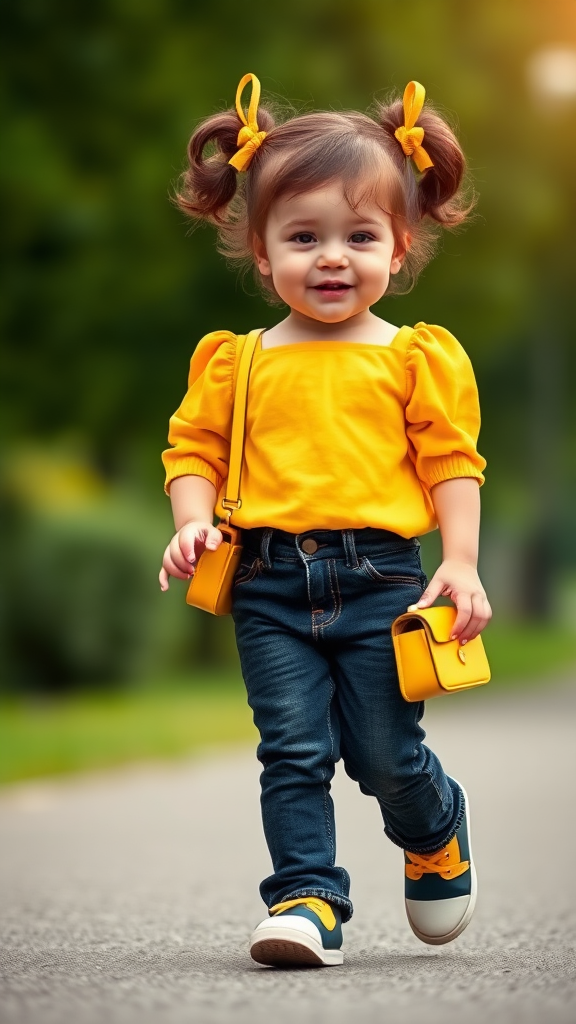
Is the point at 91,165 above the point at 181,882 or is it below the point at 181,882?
above

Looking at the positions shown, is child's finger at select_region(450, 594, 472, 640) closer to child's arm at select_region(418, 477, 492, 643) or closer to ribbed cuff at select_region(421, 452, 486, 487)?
child's arm at select_region(418, 477, 492, 643)

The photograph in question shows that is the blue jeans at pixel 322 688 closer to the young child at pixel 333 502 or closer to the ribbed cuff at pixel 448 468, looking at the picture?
the young child at pixel 333 502

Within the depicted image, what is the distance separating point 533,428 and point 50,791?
58.0 ft

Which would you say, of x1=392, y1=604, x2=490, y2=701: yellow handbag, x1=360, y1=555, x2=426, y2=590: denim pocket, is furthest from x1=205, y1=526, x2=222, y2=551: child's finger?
x1=392, y1=604, x2=490, y2=701: yellow handbag

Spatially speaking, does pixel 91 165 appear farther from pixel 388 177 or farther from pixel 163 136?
pixel 388 177

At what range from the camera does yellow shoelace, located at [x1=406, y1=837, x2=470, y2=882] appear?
3996mm

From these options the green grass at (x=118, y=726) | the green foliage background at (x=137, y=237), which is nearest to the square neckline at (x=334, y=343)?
the green grass at (x=118, y=726)

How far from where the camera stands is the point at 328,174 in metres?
3.82

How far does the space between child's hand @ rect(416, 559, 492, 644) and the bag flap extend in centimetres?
2

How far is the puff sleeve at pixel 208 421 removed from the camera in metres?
3.96

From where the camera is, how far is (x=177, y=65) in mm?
13461

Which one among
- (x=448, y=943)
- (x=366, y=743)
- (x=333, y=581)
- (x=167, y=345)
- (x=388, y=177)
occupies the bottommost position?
(x=448, y=943)

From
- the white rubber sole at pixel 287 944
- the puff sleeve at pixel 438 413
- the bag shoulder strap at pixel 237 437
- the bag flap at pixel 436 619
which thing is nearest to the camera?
the white rubber sole at pixel 287 944

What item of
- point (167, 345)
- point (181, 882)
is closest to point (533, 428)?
point (167, 345)
